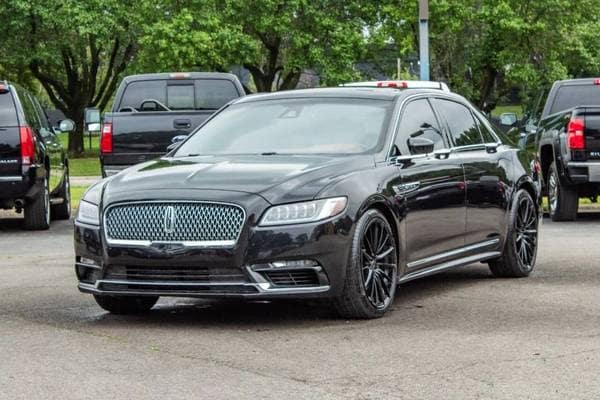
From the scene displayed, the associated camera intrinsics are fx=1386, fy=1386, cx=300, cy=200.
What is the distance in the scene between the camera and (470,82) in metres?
50.5

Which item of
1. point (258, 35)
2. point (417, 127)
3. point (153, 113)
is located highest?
point (258, 35)

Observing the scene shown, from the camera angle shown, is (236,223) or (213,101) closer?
(236,223)

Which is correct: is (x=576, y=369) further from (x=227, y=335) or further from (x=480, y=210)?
(x=480, y=210)

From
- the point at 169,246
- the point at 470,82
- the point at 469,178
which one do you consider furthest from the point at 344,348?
the point at 470,82

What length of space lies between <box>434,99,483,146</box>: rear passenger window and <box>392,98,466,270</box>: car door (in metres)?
0.22

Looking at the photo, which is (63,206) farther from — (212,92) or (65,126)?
(212,92)

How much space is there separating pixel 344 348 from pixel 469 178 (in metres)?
3.05

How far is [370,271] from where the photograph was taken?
8.66m

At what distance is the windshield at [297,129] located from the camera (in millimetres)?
9336

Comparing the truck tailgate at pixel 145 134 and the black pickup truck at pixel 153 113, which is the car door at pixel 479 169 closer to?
the black pickup truck at pixel 153 113

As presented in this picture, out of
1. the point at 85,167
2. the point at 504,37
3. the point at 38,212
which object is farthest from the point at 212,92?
the point at 504,37

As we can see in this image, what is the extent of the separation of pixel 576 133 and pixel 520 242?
6.15m

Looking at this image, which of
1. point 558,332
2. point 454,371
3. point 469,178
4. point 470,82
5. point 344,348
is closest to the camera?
point 454,371

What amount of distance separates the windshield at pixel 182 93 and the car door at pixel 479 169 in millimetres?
8048
